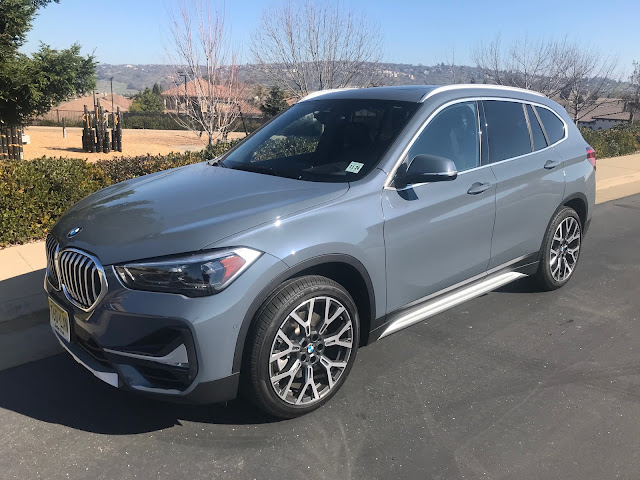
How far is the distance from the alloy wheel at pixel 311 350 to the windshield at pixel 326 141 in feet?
2.71

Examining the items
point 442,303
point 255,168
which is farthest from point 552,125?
point 255,168

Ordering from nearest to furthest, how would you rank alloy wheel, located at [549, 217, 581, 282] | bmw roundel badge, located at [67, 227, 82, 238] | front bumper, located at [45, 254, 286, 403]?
front bumper, located at [45, 254, 286, 403] → bmw roundel badge, located at [67, 227, 82, 238] → alloy wheel, located at [549, 217, 581, 282]

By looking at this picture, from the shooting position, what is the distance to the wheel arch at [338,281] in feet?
9.02

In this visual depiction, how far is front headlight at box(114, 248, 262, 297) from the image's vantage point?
8.62ft

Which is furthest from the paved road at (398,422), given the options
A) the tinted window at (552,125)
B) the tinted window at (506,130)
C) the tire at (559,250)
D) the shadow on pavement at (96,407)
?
the tinted window at (552,125)

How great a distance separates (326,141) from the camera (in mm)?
3854

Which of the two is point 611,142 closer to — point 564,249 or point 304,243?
point 564,249

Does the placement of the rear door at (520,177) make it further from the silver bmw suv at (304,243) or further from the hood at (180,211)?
the hood at (180,211)

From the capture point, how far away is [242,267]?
2.69m

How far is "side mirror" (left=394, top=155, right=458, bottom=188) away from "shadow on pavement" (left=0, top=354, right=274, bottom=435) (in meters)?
1.63

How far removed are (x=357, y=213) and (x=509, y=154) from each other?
1.72 m

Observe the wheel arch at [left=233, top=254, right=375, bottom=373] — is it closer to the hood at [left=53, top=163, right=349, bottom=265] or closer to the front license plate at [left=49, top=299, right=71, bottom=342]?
the hood at [left=53, top=163, right=349, bottom=265]

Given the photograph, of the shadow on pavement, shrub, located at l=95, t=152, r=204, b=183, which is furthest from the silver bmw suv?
shrub, located at l=95, t=152, r=204, b=183

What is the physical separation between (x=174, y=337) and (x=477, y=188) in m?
2.33
